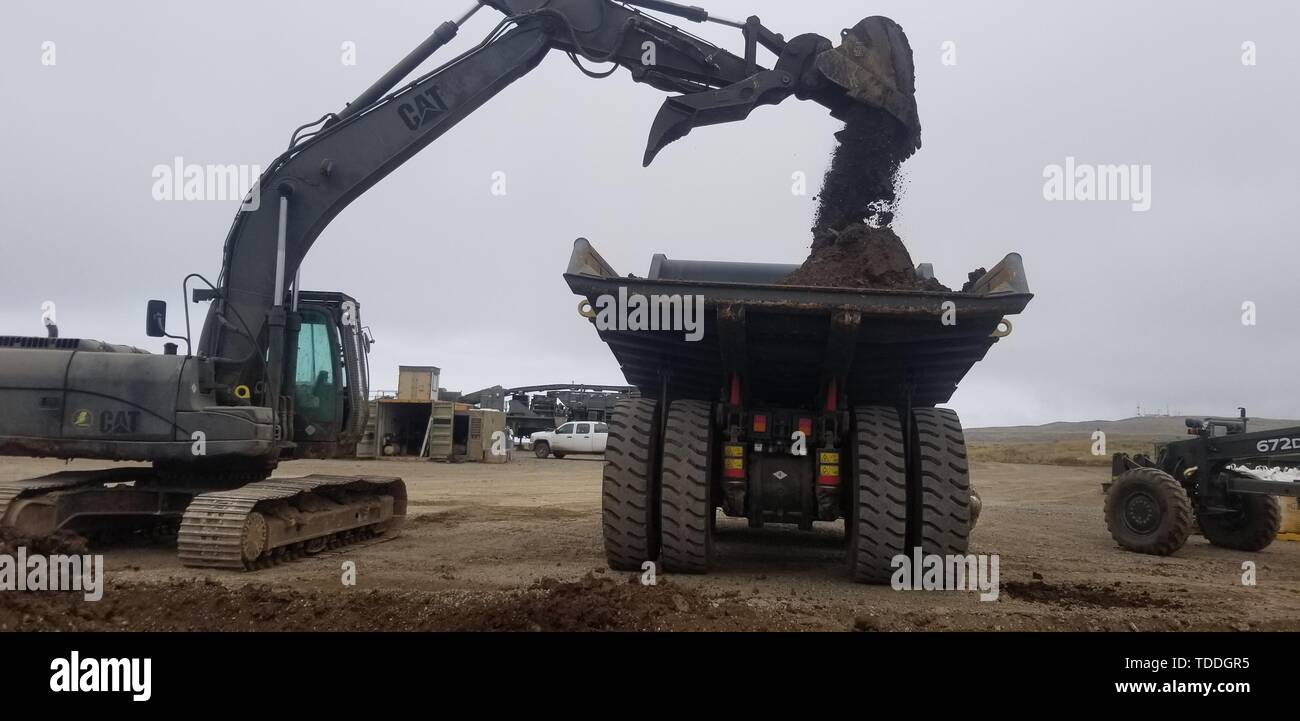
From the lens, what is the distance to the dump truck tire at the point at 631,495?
645cm

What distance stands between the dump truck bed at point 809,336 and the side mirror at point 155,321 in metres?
3.43

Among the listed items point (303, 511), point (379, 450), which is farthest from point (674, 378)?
point (379, 450)

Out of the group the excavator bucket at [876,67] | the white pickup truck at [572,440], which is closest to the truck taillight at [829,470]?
the excavator bucket at [876,67]

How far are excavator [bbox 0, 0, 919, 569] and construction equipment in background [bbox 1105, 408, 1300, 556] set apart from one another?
5413mm

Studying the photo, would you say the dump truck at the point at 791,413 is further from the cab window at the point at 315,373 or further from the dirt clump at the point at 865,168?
the cab window at the point at 315,373

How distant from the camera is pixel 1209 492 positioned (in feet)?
34.2

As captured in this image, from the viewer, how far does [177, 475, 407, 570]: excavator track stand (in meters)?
6.66

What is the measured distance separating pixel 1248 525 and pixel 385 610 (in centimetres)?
999

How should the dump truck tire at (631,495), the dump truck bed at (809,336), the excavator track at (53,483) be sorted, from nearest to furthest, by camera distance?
the dump truck bed at (809,336), the dump truck tire at (631,495), the excavator track at (53,483)

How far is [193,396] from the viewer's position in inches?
285

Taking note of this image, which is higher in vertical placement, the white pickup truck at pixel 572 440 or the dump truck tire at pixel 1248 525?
the dump truck tire at pixel 1248 525

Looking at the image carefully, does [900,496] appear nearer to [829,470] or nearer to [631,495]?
[829,470]

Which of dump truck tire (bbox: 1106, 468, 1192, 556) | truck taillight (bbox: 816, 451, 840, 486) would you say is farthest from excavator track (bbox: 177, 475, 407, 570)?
dump truck tire (bbox: 1106, 468, 1192, 556)

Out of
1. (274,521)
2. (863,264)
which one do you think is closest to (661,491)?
(863,264)
